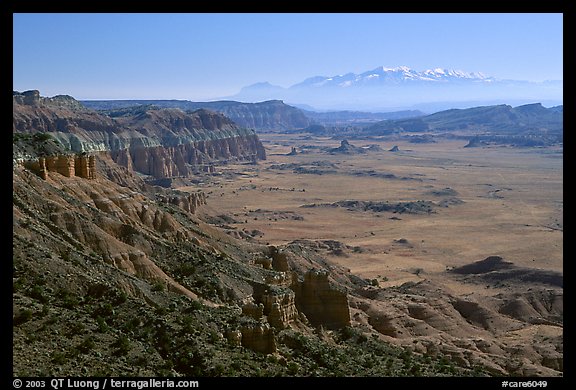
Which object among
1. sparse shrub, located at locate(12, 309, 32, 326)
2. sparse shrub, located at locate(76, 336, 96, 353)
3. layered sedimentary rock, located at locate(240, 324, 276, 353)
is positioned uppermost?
sparse shrub, located at locate(12, 309, 32, 326)

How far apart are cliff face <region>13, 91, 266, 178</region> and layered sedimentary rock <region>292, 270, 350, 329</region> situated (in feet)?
185

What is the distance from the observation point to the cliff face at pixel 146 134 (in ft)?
350

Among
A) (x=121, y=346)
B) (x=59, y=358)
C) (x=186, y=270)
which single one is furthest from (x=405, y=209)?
(x=59, y=358)

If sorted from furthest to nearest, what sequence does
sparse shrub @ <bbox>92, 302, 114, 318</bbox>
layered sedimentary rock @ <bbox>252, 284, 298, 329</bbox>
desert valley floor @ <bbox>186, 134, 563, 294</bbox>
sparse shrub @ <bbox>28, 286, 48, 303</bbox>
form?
1. desert valley floor @ <bbox>186, 134, 563, 294</bbox>
2. layered sedimentary rock @ <bbox>252, 284, 298, 329</bbox>
3. sparse shrub @ <bbox>92, 302, 114, 318</bbox>
4. sparse shrub @ <bbox>28, 286, 48, 303</bbox>

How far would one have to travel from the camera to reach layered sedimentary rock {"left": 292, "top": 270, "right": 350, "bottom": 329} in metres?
32.4

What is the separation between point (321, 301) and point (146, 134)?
101 m

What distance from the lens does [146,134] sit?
12862 cm

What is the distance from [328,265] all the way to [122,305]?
2969 centimetres

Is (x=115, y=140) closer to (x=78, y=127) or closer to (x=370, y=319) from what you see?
(x=78, y=127)

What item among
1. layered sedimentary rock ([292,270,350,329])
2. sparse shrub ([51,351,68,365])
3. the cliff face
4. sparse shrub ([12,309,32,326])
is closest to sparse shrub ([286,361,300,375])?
sparse shrub ([51,351,68,365])

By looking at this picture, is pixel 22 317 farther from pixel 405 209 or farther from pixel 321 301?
pixel 405 209

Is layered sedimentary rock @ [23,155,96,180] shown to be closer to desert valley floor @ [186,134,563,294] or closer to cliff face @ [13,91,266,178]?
desert valley floor @ [186,134,563,294]

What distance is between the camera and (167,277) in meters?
28.8

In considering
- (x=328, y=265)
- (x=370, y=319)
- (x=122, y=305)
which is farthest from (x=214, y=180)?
(x=122, y=305)
